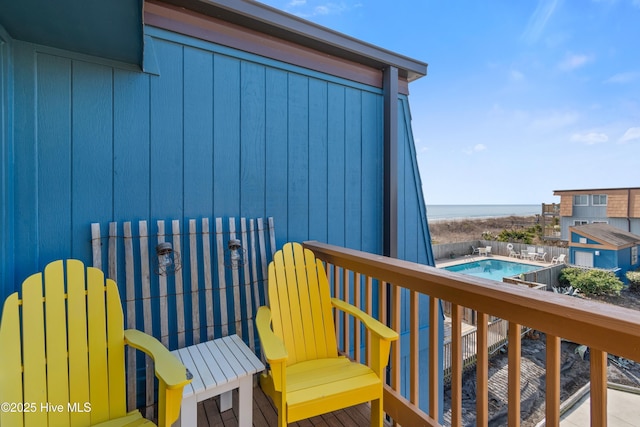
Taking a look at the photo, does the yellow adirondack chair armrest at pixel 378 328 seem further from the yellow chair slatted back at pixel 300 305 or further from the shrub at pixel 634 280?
the shrub at pixel 634 280

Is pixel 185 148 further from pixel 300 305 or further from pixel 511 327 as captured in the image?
pixel 511 327

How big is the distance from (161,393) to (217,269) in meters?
0.99

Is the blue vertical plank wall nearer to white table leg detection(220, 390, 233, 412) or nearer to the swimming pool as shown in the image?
white table leg detection(220, 390, 233, 412)

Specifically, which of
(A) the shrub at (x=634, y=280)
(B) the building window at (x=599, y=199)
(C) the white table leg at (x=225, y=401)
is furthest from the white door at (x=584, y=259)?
(C) the white table leg at (x=225, y=401)

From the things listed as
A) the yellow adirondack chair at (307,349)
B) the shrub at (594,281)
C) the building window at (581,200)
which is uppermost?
the building window at (581,200)

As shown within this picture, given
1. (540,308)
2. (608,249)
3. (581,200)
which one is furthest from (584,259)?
(540,308)

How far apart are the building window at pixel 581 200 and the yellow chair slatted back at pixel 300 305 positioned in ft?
43.9

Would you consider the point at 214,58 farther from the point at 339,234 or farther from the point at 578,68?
the point at 578,68

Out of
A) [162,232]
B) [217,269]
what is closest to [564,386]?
[217,269]

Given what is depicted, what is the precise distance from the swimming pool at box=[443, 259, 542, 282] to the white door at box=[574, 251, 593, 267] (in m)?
3.24

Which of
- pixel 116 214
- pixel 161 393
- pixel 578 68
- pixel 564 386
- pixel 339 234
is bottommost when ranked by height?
pixel 564 386

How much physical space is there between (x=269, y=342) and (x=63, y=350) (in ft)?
3.01

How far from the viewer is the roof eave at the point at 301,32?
2.00 metres

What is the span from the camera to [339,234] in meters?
2.67
